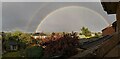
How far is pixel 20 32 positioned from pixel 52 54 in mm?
35213

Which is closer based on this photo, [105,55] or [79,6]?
[105,55]

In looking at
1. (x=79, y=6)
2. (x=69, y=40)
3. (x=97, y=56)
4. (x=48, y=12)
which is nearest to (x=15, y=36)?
(x=48, y=12)

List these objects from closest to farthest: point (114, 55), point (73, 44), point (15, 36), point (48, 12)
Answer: point (114, 55) < point (73, 44) < point (48, 12) < point (15, 36)

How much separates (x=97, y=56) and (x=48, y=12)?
105 feet

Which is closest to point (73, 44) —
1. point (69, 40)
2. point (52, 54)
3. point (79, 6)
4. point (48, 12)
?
point (69, 40)

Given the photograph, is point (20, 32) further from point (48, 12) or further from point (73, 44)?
point (73, 44)

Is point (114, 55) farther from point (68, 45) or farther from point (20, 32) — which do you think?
point (20, 32)

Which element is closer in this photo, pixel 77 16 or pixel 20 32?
pixel 77 16

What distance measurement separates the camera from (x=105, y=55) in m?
4.40

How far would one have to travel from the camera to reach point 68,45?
11.2 m

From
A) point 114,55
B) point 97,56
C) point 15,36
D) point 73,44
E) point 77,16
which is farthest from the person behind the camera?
point 15,36

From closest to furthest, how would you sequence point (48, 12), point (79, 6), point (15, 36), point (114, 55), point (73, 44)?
1. point (114, 55)
2. point (73, 44)
3. point (79, 6)
4. point (48, 12)
5. point (15, 36)

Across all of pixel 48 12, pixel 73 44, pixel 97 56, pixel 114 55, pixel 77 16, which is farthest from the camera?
pixel 77 16

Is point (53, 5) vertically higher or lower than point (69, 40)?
higher
